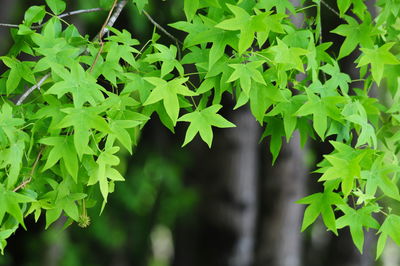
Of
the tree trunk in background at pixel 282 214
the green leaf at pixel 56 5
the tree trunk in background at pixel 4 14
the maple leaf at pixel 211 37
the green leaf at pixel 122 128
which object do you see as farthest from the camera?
the tree trunk in background at pixel 4 14

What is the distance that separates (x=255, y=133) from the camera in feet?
19.8

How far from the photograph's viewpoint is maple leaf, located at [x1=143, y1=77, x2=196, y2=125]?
6.59 ft


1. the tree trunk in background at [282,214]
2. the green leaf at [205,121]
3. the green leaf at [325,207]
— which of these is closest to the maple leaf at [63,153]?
the green leaf at [205,121]

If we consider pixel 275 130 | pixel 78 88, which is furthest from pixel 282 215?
pixel 78 88

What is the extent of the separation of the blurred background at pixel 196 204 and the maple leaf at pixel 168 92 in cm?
337

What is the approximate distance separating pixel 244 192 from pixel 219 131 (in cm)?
61

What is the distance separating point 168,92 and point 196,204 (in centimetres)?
513

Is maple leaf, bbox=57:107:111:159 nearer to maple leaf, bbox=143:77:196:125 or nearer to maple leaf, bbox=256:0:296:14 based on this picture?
maple leaf, bbox=143:77:196:125

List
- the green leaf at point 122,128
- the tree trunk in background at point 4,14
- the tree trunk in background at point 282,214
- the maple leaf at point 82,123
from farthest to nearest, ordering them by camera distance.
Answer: the tree trunk in background at point 4,14 < the tree trunk in background at point 282,214 < the green leaf at point 122,128 < the maple leaf at point 82,123

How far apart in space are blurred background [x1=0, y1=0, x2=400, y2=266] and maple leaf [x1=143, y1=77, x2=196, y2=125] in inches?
133

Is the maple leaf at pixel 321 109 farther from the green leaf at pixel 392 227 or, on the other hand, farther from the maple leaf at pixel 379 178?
the green leaf at pixel 392 227

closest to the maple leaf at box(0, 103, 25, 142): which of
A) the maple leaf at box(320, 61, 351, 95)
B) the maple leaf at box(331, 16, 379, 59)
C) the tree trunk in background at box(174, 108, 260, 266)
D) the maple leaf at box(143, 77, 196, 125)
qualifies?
the maple leaf at box(143, 77, 196, 125)

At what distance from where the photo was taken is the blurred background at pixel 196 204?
5.79 meters

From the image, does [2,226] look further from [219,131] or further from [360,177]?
[219,131]
